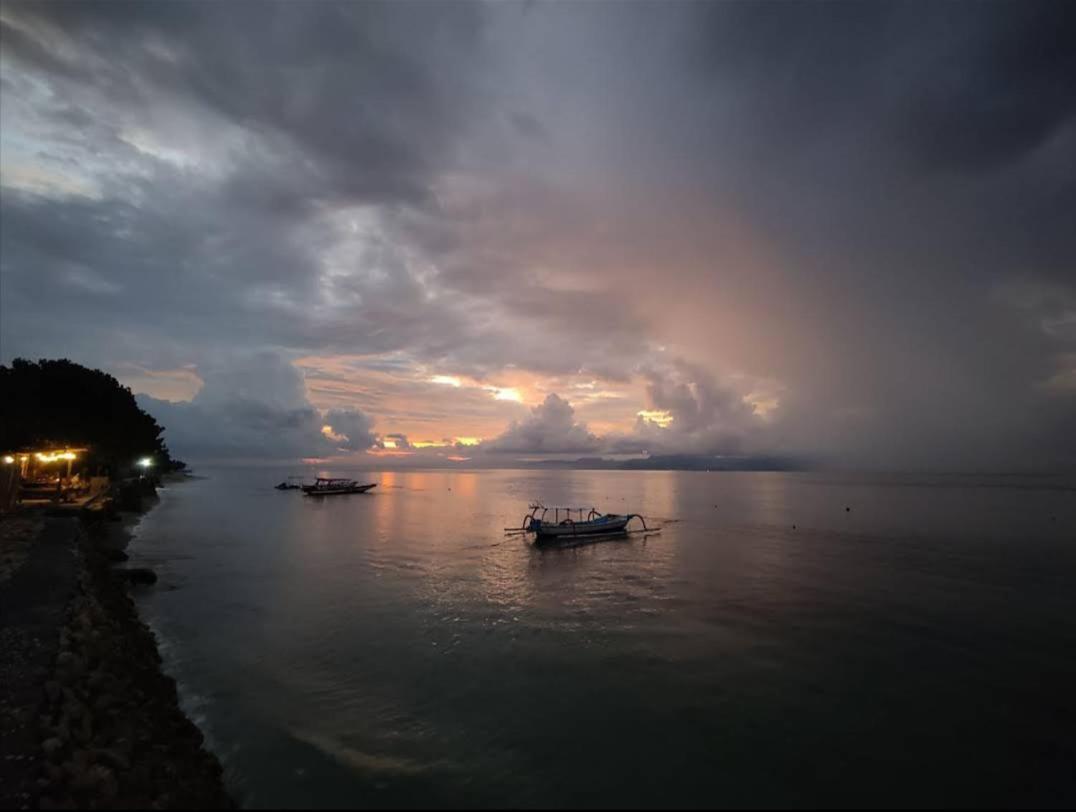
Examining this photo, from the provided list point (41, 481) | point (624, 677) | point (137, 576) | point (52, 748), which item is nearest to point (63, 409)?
point (41, 481)

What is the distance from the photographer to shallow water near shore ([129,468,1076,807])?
15.0 metres

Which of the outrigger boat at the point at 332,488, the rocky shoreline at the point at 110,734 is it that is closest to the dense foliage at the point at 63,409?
the rocky shoreline at the point at 110,734

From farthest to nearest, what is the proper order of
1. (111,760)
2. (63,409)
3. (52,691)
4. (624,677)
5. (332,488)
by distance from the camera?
(332,488), (63,409), (624,677), (52,691), (111,760)

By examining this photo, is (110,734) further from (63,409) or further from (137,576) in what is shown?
(63,409)

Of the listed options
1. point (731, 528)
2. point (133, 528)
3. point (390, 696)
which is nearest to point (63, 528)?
point (133, 528)

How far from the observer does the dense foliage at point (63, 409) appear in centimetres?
4756

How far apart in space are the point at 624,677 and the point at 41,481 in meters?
71.2

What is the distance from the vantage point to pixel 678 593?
37.2 meters

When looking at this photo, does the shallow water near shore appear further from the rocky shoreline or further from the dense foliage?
the dense foliage

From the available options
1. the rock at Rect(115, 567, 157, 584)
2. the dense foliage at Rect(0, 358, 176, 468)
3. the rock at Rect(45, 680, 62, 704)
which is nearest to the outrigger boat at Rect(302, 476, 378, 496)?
the dense foliage at Rect(0, 358, 176, 468)

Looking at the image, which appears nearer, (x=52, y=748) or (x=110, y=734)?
(x=52, y=748)

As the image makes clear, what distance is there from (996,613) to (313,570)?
49516 millimetres

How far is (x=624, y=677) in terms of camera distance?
72.5 feet

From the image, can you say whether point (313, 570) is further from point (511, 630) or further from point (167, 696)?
point (167, 696)
